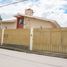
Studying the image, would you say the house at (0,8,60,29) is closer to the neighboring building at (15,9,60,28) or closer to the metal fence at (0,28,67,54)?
the neighboring building at (15,9,60,28)

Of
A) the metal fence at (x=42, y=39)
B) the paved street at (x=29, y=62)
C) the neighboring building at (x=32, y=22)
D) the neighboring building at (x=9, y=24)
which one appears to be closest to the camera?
the paved street at (x=29, y=62)

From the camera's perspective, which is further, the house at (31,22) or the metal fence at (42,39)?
the house at (31,22)

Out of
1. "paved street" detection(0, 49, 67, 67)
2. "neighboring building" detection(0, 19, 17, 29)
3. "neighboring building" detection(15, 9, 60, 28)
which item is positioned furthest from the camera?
"neighboring building" detection(0, 19, 17, 29)

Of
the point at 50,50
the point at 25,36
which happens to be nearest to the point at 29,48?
the point at 25,36

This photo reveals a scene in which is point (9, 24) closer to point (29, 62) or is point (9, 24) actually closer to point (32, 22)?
point (32, 22)

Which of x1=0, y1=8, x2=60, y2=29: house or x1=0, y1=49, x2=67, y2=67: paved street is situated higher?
x1=0, y1=8, x2=60, y2=29: house

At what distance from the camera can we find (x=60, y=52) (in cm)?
1789

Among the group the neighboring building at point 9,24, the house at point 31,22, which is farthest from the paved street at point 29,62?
the neighboring building at point 9,24

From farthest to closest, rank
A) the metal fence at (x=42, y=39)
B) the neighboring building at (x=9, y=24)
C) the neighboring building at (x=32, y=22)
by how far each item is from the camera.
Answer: the neighboring building at (x=9, y=24) → the neighboring building at (x=32, y=22) → the metal fence at (x=42, y=39)

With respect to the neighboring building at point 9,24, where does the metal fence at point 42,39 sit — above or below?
below

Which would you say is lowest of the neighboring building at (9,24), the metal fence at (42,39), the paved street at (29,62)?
the paved street at (29,62)

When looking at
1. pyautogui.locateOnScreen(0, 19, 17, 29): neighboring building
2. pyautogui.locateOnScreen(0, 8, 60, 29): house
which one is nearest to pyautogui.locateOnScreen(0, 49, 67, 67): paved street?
pyautogui.locateOnScreen(0, 8, 60, 29): house

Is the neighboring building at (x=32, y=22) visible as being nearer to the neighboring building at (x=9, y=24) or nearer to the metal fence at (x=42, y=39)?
the neighboring building at (x=9, y=24)

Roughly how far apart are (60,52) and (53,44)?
1.05 meters
